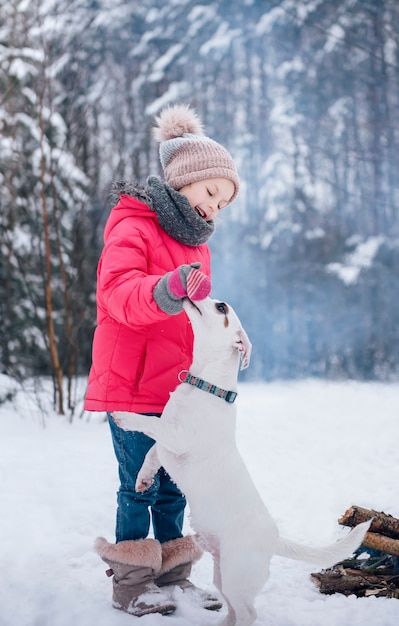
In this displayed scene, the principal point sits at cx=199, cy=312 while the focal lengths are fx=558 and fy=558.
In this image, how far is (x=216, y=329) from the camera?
1.98 meters

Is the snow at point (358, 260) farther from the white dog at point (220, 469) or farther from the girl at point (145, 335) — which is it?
the white dog at point (220, 469)

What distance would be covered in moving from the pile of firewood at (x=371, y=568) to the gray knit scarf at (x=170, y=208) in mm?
1627

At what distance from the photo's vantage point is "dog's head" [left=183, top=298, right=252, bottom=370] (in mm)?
1963

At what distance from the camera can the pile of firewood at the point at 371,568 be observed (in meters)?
2.52

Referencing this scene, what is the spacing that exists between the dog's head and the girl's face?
0.45 m

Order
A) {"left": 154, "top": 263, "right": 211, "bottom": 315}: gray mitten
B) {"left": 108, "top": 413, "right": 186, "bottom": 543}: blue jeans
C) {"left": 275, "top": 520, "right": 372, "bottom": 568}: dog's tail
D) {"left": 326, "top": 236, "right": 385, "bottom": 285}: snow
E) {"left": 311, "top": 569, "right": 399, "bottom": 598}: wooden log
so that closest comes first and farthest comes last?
{"left": 154, "top": 263, "right": 211, "bottom": 315}: gray mitten → {"left": 275, "top": 520, "right": 372, "bottom": 568}: dog's tail → {"left": 108, "top": 413, "right": 186, "bottom": 543}: blue jeans → {"left": 311, "top": 569, "right": 399, "bottom": 598}: wooden log → {"left": 326, "top": 236, "right": 385, "bottom": 285}: snow

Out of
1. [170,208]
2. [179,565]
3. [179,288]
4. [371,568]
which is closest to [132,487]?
[179,565]

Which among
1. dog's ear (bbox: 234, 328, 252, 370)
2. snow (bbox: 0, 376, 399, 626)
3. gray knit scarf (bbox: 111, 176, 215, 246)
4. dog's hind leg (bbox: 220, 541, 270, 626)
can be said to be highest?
gray knit scarf (bbox: 111, 176, 215, 246)

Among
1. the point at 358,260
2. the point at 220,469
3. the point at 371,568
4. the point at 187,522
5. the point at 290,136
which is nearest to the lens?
the point at 220,469

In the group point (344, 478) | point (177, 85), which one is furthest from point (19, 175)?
point (177, 85)

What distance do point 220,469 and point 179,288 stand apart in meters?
0.65

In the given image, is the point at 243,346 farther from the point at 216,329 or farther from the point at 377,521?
the point at 377,521

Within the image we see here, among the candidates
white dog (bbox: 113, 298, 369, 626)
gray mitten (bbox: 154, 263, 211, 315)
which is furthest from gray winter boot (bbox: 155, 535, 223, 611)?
gray mitten (bbox: 154, 263, 211, 315)

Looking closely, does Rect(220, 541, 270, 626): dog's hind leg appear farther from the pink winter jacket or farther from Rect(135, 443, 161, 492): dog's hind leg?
the pink winter jacket
